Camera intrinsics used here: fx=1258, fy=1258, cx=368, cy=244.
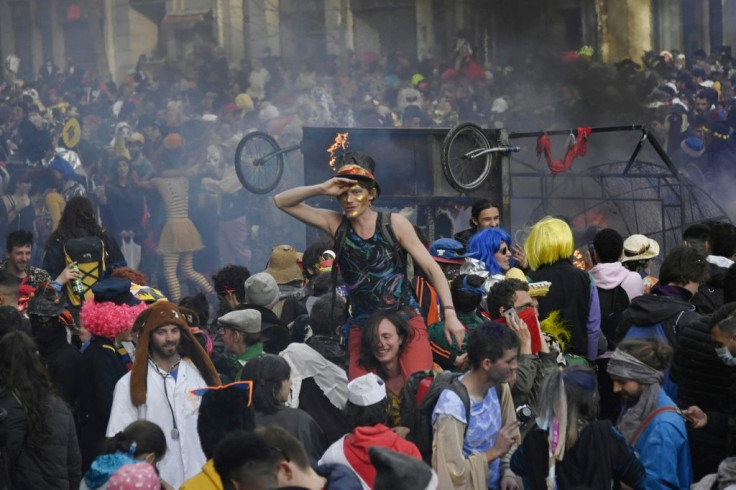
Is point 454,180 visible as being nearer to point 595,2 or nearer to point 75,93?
point 75,93

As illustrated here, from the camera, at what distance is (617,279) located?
7379 millimetres

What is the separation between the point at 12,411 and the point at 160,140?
530 inches

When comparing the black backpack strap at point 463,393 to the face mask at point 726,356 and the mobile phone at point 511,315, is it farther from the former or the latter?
the face mask at point 726,356

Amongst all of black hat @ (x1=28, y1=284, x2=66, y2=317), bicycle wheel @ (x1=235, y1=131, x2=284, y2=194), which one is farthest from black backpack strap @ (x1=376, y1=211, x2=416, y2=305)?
bicycle wheel @ (x1=235, y1=131, x2=284, y2=194)

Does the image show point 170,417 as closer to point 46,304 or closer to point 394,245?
point 394,245

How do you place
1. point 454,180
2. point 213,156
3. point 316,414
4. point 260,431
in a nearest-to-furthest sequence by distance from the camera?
point 260,431 < point 316,414 < point 454,180 < point 213,156

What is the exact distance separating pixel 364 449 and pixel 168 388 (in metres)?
1.36

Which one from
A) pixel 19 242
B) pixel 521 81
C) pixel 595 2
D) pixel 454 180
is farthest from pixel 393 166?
pixel 595 2

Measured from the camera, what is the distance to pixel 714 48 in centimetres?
2419

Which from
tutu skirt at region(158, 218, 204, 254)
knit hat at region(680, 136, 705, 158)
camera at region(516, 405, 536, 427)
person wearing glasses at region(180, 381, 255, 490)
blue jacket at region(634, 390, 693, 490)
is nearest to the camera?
person wearing glasses at region(180, 381, 255, 490)

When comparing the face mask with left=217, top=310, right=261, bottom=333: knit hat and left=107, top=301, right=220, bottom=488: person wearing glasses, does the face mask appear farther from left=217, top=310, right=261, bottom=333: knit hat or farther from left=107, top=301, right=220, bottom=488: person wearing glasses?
left=217, top=310, right=261, bottom=333: knit hat

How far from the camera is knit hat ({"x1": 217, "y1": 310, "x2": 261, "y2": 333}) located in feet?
21.7

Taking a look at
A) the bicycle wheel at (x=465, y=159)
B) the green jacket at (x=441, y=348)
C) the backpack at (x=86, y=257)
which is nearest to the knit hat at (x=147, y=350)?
the green jacket at (x=441, y=348)

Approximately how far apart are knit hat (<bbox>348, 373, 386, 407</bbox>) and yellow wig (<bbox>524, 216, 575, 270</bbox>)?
2.18 metres
